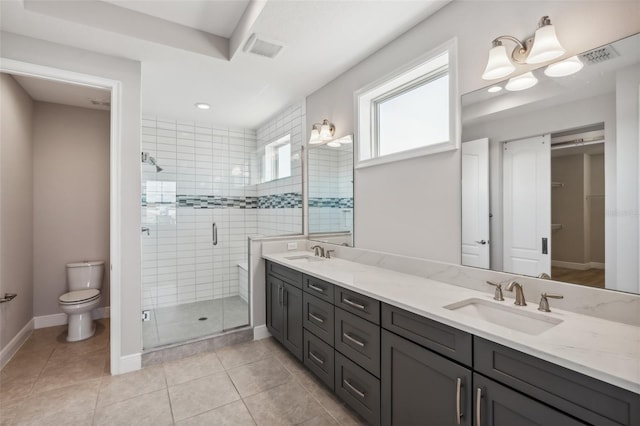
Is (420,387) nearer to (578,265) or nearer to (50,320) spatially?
(578,265)

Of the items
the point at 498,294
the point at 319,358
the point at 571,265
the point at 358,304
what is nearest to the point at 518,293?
the point at 498,294

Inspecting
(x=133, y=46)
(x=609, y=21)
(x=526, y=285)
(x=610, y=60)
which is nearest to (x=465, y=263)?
(x=526, y=285)

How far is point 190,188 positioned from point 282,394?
2.63 metres

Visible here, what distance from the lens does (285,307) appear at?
265cm

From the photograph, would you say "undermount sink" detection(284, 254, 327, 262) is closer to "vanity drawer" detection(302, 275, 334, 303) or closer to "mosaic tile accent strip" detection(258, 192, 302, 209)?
"vanity drawer" detection(302, 275, 334, 303)

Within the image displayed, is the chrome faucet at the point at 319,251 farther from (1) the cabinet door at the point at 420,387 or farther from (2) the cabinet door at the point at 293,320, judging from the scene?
(1) the cabinet door at the point at 420,387

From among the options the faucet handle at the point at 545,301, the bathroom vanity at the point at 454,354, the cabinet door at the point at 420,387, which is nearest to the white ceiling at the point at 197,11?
the bathroom vanity at the point at 454,354

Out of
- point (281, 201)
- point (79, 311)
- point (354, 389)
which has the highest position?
point (281, 201)

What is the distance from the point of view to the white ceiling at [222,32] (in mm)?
1935

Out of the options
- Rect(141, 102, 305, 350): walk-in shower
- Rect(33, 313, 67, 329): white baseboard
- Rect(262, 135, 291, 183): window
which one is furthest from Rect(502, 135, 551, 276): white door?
Rect(33, 313, 67, 329): white baseboard

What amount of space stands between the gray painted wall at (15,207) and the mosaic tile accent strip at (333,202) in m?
2.72

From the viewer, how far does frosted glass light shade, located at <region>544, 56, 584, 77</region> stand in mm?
1347

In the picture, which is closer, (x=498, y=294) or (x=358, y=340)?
(x=498, y=294)

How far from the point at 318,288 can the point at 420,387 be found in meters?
0.96
